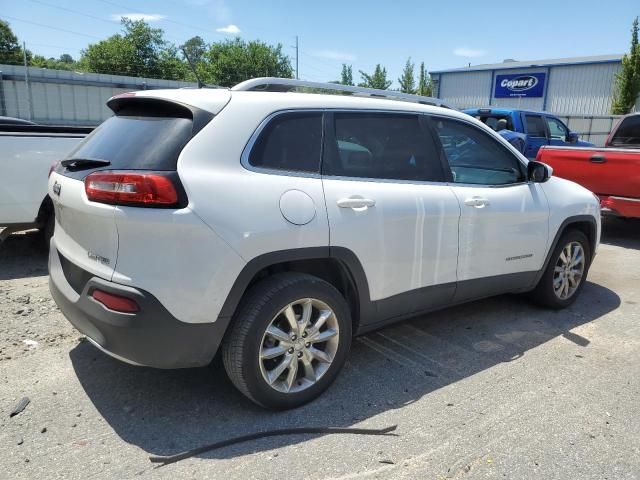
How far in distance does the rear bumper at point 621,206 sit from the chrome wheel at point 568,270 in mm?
2739

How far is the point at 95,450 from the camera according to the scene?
8.60 ft

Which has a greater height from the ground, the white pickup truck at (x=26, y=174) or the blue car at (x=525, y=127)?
the blue car at (x=525, y=127)

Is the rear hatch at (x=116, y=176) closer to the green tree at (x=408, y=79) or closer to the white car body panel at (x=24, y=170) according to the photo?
the white car body panel at (x=24, y=170)

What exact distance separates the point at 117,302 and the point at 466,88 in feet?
136

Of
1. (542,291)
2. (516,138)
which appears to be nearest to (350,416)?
(542,291)

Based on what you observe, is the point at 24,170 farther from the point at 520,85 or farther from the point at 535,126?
the point at 520,85

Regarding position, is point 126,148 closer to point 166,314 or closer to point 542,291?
point 166,314

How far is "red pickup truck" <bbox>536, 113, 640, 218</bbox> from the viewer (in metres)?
7.01

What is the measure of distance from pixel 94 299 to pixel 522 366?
2807 millimetres

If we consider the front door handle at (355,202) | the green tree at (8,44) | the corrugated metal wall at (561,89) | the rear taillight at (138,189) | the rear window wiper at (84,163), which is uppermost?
the green tree at (8,44)

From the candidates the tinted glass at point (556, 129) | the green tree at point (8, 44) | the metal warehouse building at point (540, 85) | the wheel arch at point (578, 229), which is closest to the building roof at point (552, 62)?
the metal warehouse building at point (540, 85)

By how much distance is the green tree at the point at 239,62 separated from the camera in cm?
6269

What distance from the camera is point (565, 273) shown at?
4754mm

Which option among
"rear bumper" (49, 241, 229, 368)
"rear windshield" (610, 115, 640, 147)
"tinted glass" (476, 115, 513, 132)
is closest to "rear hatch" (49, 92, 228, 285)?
"rear bumper" (49, 241, 229, 368)
